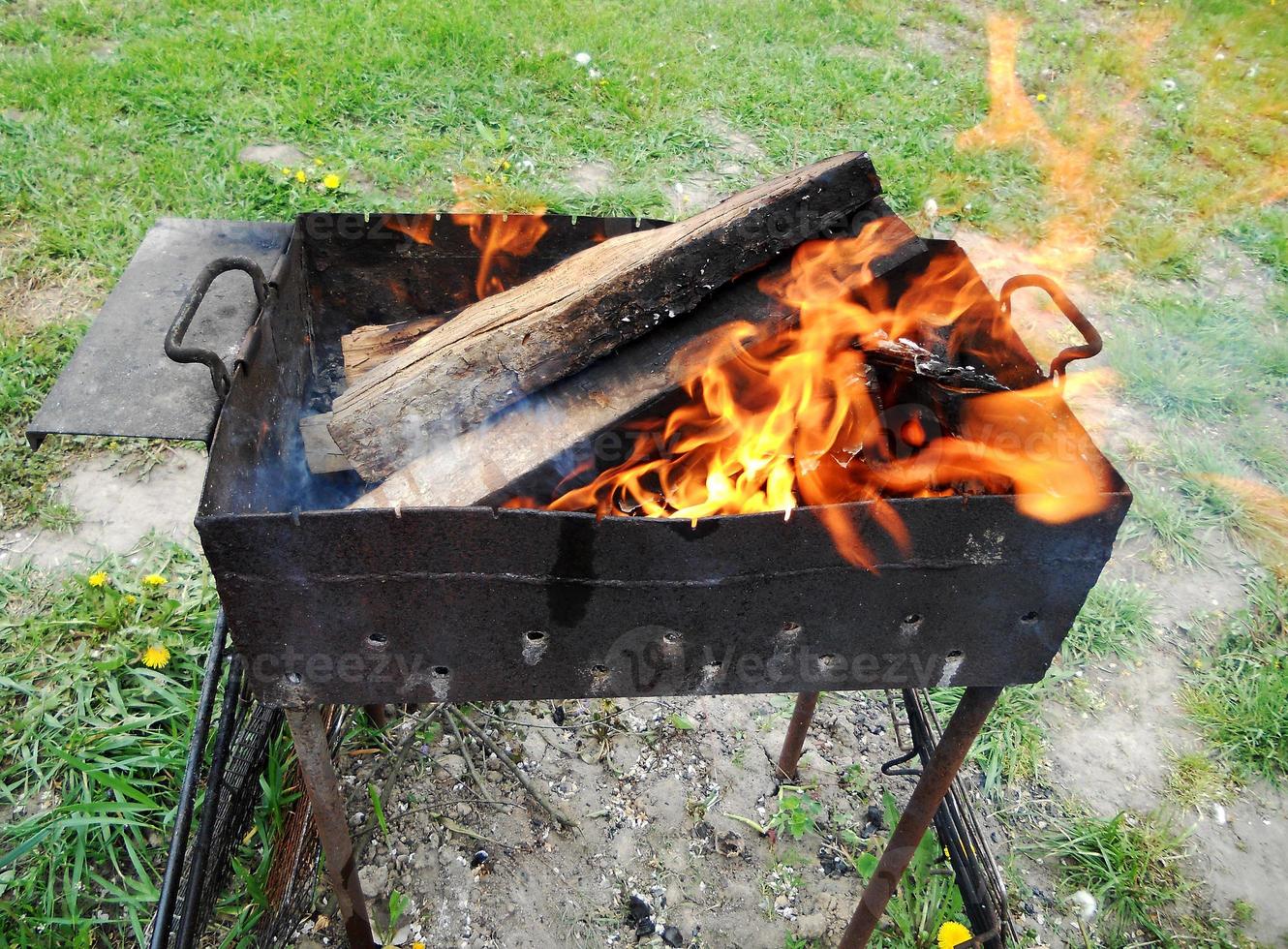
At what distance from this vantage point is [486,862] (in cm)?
254

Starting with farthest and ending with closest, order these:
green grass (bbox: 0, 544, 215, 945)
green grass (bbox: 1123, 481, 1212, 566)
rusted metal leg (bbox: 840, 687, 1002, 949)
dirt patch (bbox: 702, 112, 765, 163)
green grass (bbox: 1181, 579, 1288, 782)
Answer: dirt patch (bbox: 702, 112, 765, 163) → green grass (bbox: 1123, 481, 1212, 566) → green grass (bbox: 1181, 579, 1288, 782) → green grass (bbox: 0, 544, 215, 945) → rusted metal leg (bbox: 840, 687, 1002, 949)

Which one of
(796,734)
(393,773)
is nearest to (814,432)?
(796,734)

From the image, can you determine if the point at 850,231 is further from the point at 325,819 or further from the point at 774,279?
the point at 325,819

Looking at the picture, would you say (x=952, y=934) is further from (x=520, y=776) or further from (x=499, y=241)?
(x=499, y=241)

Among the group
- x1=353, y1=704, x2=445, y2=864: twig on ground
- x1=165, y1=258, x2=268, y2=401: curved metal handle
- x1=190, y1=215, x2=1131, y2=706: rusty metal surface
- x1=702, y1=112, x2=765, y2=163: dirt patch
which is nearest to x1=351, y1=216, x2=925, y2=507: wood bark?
x1=190, y1=215, x2=1131, y2=706: rusty metal surface

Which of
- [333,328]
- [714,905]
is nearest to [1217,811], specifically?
[714,905]

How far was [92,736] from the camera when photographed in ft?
8.74

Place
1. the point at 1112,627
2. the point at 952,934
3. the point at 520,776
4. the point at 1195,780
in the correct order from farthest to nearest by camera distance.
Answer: the point at 1112,627
the point at 1195,780
the point at 520,776
the point at 952,934

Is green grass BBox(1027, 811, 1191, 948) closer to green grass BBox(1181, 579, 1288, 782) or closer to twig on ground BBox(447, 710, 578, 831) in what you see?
green grass BBox(1181, 579, 1288, 782)

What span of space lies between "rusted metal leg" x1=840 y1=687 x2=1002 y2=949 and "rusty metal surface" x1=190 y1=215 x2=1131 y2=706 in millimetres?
124

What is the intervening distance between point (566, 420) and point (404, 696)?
61 cm

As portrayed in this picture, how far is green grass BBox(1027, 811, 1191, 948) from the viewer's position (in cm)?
251

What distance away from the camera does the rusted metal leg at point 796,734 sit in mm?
2555

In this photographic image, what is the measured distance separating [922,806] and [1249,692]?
5.98ft
